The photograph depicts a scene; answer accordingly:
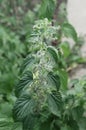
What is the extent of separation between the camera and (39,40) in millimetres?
2154

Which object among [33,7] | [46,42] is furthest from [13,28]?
[46,42]

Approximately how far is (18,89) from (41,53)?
0.86 feet

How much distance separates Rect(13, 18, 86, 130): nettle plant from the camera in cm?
217

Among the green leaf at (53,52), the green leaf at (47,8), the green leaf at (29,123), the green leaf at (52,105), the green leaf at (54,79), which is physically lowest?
the green leaf at (29,123)

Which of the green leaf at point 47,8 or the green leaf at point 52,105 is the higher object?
the green leaf at point 47,8

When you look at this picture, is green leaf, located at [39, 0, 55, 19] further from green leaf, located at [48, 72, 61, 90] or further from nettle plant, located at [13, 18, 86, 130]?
green leaf, located at [48, 72, 61, 90]

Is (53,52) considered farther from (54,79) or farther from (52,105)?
(52,105)

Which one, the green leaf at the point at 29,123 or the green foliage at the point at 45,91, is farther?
the green leaf at the point at 29,123

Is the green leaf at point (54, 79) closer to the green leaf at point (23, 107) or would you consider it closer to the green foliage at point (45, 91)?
the green foliage at point (45, 91)

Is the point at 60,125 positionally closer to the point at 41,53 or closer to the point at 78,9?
the point at 41,53

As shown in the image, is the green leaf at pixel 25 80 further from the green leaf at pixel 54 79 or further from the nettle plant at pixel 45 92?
the green leaf at pixel 54 79

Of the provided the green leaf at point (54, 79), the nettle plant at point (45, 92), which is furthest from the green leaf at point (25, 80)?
the green leaf at point (54, 79)

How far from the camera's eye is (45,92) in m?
2.28

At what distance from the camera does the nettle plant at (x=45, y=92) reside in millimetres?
2172
